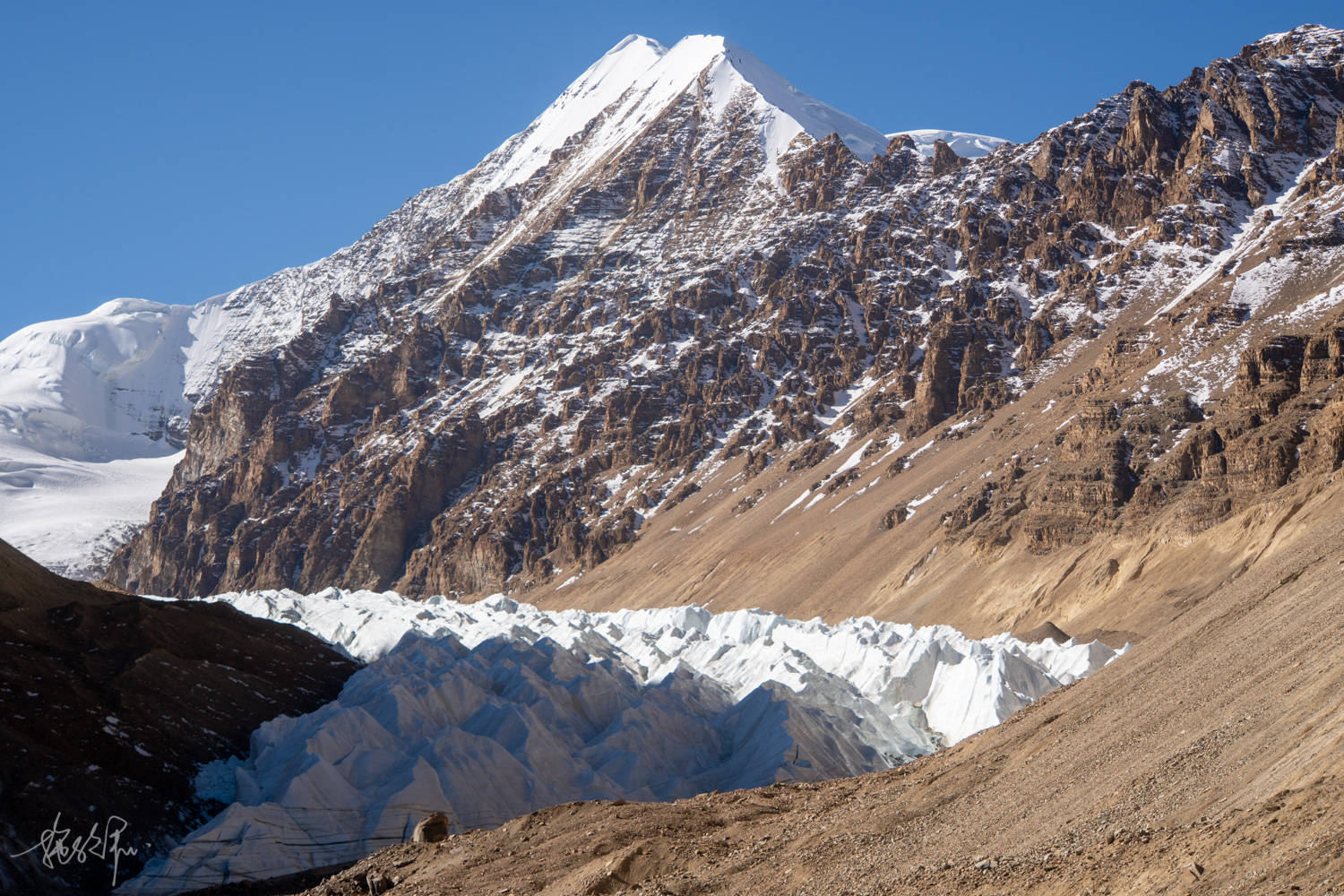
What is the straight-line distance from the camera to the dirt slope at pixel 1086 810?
55.6ft

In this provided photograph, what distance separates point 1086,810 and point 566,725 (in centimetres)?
3672

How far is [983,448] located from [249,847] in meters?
113

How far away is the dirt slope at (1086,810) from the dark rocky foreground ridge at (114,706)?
37.9 feet

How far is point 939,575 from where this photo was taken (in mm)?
116375

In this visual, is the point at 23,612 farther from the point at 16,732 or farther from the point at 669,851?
the point at 669,851

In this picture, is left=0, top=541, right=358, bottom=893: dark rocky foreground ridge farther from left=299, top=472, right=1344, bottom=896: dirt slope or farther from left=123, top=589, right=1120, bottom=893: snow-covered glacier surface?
left=299, top=472, right=1344, bottom=896: dirt slope
